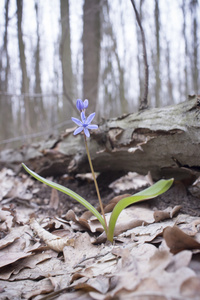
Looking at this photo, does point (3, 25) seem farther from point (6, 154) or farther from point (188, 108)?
point (188, 108)

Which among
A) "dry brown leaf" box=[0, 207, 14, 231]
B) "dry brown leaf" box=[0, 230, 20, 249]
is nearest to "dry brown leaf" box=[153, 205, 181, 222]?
"dry brown leaf" box=[0, 230, 20, 249]

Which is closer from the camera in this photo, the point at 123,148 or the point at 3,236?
the point at 3,236

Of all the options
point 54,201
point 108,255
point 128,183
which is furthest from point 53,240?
point 128,183

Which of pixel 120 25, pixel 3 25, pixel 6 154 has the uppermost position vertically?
pixel 120 25

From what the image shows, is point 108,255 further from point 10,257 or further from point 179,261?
point 10,257

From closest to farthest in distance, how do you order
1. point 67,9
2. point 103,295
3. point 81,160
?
1. point 103,295
2. point 81,160
3. point 67,9

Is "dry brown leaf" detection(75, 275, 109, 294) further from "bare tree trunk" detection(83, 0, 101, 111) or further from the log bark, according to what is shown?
"bare tree trunk" detection(83, 0, 101, 111)

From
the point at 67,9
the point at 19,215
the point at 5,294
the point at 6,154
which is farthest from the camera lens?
the point at 67,9

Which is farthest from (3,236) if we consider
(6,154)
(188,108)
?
(6,154)
